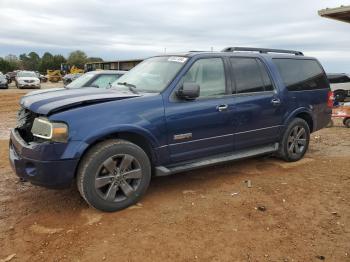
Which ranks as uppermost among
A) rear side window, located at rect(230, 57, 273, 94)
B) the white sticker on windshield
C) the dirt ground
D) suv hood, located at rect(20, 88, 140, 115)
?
the white sticker on windshield

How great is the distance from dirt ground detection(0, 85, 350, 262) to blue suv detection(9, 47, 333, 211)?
1.21ft

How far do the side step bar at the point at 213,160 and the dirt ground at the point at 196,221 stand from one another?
1.12 feet

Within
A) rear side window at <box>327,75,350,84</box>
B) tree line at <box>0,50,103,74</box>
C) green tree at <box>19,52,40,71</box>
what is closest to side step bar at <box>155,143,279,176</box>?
rear side window at <box>327,75,350,84</box>

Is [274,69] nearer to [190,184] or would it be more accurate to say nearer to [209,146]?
[209,146]

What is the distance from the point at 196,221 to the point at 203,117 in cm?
140

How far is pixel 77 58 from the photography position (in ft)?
297

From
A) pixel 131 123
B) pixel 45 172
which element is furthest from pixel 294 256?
pixel 45 172

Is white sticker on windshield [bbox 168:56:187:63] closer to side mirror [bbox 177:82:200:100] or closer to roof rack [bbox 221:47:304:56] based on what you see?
side mirror [bbox 177:82:200:100]

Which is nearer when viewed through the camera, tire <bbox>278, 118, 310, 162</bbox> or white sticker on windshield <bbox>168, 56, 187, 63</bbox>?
white sticker on windshield <bbox>168, 56, 187, 63</bbox>

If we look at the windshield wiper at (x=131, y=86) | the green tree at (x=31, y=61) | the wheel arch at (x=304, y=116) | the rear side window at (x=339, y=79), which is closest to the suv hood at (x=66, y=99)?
the windshield wiper at (x=131, y=86)

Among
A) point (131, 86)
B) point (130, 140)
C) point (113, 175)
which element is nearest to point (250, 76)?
point (131, 86)

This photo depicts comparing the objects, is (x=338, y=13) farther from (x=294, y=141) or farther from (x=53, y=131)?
(x=53, y=131)

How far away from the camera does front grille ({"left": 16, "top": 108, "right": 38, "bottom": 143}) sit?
4184 mm

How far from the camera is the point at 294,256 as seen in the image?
10.4ft
